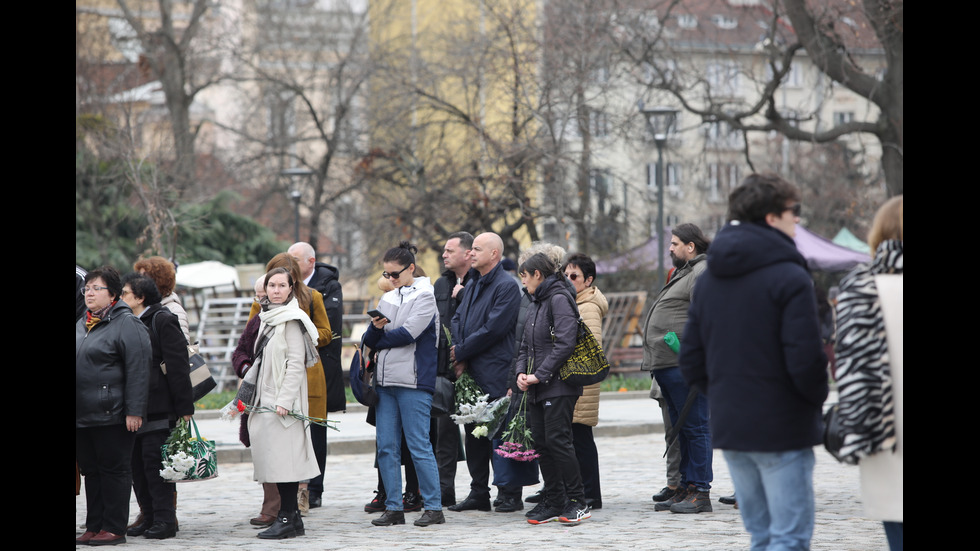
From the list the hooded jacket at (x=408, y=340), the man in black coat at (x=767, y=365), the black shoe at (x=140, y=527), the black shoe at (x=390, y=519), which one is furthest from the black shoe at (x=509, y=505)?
the man in black coat at (x=767, y=365)

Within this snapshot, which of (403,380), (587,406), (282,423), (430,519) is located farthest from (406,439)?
(587,406)

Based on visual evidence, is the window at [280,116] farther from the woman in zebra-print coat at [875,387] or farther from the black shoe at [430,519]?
the woman in zebra-print coat at [875,387]

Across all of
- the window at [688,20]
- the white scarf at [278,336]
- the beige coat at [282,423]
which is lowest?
the beige coat at [282,423]

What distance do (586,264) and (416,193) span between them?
15226 millimetres

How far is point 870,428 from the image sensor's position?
4.54 metres

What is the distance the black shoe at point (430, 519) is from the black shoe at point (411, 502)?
0.67 m

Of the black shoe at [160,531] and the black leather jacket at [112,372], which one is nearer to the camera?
the black leather jacket at [112,372]

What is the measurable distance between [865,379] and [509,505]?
15.9ft

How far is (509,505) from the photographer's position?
9.04 metres

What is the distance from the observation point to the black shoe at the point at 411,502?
29.8 feet
